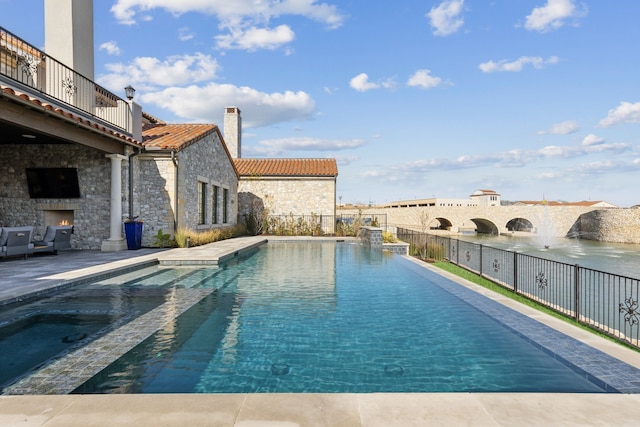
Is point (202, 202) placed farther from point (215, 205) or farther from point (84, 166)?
point (84, 166)

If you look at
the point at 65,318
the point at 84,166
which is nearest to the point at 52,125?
the point at 84,166

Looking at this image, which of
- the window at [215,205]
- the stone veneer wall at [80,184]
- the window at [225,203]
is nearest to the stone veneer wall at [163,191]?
the stone veneer wall at [80,184]

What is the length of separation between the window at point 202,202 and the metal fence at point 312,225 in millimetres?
5574

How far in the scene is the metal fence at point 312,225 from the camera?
882 inches

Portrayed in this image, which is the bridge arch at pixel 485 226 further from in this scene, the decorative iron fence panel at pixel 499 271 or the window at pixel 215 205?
the window at pixel 215 205

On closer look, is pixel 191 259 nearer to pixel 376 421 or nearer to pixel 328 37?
pixel 376 421

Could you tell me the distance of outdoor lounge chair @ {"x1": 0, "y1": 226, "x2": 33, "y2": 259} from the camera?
32.8ft

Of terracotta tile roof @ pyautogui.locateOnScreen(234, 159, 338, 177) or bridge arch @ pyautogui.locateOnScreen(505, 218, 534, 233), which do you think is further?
bridge arch @ pyautogui.locateOnScreen(505, 218, 534, 233)

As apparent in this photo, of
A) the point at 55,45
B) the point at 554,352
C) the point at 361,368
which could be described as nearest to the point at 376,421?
the point at 361,368

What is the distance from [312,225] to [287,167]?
487 cm

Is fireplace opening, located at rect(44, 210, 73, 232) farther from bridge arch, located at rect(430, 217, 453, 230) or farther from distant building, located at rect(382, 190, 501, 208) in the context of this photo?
distant building, located at rect(382, 190, 501, 208)

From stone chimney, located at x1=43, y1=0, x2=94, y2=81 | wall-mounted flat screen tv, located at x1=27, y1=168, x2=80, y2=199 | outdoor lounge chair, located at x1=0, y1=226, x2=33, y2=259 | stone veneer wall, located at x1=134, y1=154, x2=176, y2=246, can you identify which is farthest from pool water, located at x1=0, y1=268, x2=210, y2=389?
stone chimney, located at x1=43, y1=0, x2=94, y2=81

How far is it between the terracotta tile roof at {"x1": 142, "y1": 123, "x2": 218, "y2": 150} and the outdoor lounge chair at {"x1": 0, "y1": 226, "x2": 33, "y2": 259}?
17.2 ft

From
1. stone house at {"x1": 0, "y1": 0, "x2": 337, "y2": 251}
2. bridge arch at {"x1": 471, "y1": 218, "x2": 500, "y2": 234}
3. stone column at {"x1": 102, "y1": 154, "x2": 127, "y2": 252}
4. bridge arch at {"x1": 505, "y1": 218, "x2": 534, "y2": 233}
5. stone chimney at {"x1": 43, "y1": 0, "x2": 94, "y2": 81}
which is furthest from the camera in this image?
bridge arch at {"x1": 505, "y1": 218, "x2": 534, "y2": 233}
